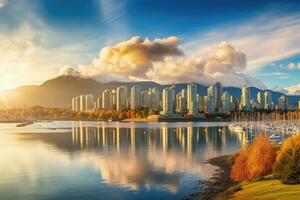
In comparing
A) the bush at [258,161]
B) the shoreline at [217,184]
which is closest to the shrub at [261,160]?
the bush at [258,161]

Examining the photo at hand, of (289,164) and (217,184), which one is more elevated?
(289,164)

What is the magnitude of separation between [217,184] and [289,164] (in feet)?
37.2

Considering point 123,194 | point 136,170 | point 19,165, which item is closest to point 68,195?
point 123,194

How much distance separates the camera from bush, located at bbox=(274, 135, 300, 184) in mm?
29625

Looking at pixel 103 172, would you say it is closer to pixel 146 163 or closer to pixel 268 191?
pixel 146 163

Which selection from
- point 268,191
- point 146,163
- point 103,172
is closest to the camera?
point 268,191

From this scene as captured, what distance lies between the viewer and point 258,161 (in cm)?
3794

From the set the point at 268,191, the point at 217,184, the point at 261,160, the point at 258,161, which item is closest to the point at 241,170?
the point at 217,184

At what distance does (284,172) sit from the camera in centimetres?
3048

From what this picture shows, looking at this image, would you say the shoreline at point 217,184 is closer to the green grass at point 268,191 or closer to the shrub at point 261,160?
the green grass at point 268,191

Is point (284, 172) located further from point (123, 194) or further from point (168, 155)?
point (168, 155)

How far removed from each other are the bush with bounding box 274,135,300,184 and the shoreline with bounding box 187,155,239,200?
475 cm

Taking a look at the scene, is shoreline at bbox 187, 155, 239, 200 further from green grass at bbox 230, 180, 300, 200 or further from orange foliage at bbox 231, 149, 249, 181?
green grass at bbox 230, 180, 300, 200

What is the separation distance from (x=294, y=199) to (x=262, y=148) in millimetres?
14750
